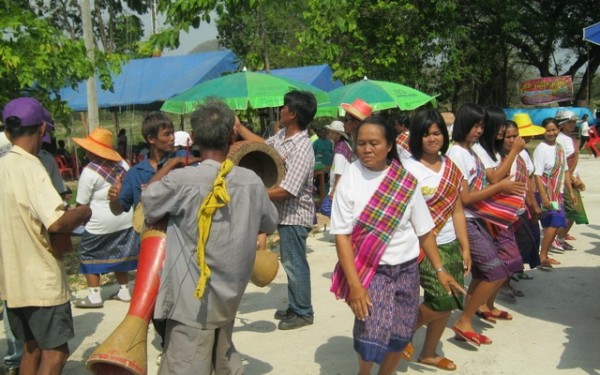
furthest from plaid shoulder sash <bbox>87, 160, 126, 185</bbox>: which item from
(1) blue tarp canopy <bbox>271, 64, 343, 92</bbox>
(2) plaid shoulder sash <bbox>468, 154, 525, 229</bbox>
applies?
(1) blue tarp canopy <bbox>271, 64, 343, 92</bbox>

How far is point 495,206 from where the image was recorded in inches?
173

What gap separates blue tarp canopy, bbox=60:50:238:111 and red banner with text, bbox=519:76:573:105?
52.4 feet

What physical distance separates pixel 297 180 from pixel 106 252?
1946 mm

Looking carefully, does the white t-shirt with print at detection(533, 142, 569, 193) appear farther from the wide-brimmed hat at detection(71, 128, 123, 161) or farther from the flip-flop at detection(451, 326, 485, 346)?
the wide-brimmed hat at detection(71, 128, 123, 161)

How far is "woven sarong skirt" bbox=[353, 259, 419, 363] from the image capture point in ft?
10.3

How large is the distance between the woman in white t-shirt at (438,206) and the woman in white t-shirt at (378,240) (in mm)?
443

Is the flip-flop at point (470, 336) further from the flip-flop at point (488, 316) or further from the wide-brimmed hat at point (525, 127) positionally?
the wide-brimmed hat at point (525, 127)

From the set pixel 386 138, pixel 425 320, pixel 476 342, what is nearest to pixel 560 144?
pixel 476 342

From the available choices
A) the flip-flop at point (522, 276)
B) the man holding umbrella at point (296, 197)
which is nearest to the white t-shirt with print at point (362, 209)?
the man holding umbrella at point (296, 197)

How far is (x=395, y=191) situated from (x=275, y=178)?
1.28 metres

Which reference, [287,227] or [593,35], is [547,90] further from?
[287,227]

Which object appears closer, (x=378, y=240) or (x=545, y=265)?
(x=378, y=240)

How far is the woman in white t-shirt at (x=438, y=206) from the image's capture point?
373cm

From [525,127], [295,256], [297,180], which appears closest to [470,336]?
[295,256]
